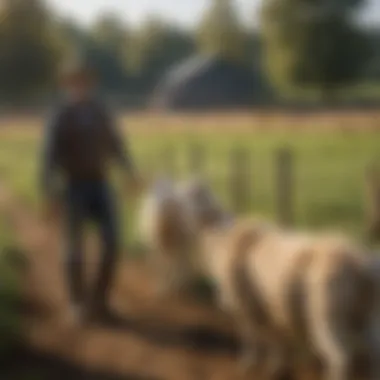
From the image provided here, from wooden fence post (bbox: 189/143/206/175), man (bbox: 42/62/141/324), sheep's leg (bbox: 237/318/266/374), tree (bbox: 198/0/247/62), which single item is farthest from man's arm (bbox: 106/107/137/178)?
sheep's leg (bbox: 237/318/266/374)

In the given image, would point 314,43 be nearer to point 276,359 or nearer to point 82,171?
point 82,171

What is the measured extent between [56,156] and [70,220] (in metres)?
0.12

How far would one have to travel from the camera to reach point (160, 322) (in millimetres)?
1499

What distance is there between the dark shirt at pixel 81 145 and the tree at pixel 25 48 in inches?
2.8

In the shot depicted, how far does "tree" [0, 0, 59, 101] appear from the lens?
139cm

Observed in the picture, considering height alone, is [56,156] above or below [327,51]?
below

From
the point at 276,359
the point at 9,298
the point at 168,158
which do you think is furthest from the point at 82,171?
the point at 276,359

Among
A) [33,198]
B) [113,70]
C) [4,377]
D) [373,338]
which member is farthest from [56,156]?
[373,338]

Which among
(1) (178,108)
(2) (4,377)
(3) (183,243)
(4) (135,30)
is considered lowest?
(2) (4,377)

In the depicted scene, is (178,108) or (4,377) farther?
(4,377)

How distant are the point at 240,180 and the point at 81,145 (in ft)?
0.98

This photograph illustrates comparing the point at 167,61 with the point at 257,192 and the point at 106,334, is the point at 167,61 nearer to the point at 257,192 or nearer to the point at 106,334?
the point at 257,192

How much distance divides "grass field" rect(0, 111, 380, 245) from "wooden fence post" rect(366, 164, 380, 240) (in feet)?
0.04

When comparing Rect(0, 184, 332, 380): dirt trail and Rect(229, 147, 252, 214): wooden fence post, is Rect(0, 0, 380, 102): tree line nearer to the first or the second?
Rect(229, 147, 252, 214): wooden fence post
